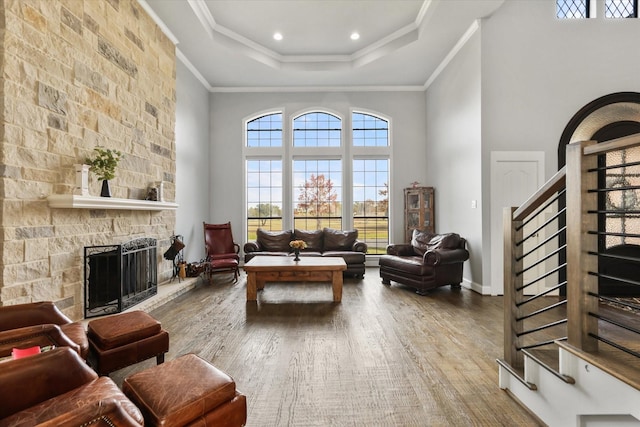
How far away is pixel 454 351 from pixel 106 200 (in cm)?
362

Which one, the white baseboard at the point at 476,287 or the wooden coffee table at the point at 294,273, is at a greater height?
the wooden coffee table at the point at 294,273

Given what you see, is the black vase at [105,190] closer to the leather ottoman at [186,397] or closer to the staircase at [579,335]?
the leather ottoman at [186,397]

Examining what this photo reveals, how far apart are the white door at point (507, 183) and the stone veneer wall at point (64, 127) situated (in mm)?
4878

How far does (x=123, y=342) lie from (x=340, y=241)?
4.64 meters

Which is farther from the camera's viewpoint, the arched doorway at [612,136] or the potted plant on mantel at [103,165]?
the arched doorway at [612,136]

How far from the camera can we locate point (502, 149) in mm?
4664

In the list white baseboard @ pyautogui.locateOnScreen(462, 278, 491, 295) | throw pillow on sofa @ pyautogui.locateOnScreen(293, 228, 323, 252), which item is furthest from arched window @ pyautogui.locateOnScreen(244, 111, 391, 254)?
white baseboard @ pyautogui.locateOnScreen(462, 278, 491, 295)

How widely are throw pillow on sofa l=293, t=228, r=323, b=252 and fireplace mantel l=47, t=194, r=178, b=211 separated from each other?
302 centimetres

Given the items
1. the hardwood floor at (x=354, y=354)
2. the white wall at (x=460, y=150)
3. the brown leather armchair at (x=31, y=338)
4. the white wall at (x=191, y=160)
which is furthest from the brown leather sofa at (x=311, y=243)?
the brown leather armchair at (x=31, y=338)

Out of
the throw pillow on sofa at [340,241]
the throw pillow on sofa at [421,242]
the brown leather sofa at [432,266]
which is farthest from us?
the throw pillow on sofa at [340,241]

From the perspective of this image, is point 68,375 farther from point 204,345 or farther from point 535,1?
point 535,1

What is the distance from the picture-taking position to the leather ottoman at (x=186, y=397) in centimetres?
135

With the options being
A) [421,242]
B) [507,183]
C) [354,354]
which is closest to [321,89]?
[421,242]

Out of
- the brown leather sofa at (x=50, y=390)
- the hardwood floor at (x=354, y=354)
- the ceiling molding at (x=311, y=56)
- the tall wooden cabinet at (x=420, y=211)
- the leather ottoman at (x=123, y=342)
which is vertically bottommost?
the hardwood floor at (x=354, y=354)
